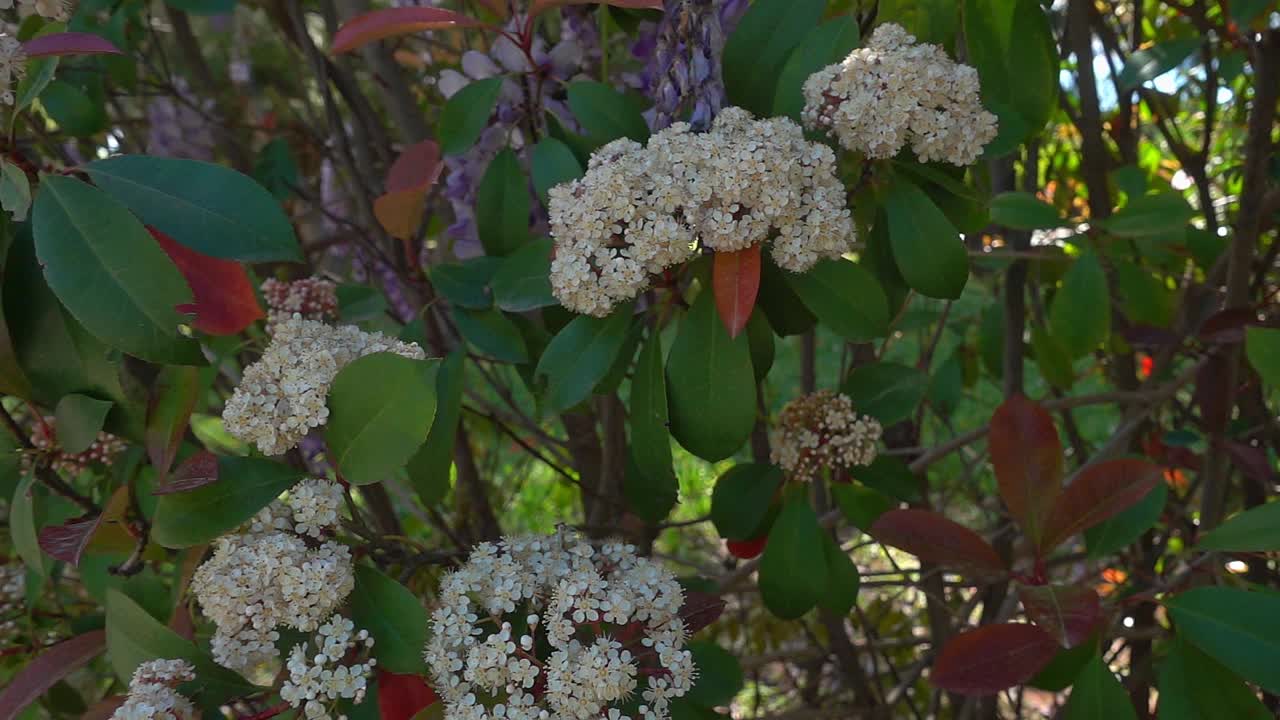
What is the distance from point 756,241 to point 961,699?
4.15 ft

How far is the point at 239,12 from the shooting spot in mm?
4043

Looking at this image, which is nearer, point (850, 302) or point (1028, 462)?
point (850, 302)

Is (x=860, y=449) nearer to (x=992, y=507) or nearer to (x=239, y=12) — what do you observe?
(x=992, y=507)

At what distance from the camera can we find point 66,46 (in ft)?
3.16

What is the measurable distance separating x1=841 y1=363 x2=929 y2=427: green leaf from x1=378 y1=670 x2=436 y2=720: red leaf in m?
0.73

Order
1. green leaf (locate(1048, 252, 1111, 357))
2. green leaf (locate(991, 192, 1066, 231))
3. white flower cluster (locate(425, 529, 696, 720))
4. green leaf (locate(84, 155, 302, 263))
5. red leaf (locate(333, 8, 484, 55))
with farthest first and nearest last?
green leaf (locate(1048, 252, 1111, 357)) < green leaf (locate(991, 192, 1066, 231)) < red leaf (locate(333, 8, 484, 55)) < green leaf (locate(84, 155, 302, 263)) < white flower cluster (locate(425, 529, 696, 720))

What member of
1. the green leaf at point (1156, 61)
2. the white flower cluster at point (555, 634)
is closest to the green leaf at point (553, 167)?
the white flower cluster at point (555, 634)

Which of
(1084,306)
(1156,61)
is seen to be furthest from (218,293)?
(1156,61)

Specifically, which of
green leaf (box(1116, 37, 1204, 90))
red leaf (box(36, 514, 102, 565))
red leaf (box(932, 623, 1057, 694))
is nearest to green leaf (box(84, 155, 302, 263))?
red leaf (box(36, 514, 102, 565))

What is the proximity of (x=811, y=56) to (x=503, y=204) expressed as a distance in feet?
1.42

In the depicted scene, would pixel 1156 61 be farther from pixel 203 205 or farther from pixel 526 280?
pixel 203 205

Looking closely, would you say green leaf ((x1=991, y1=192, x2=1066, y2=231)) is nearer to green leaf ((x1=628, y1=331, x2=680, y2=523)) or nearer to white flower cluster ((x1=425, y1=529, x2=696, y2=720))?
green leaf ((x1=628, y1=331, x2=680, y2=523))

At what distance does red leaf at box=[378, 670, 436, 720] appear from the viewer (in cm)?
95

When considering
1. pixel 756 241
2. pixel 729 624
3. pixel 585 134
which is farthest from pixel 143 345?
pixel 729 624
